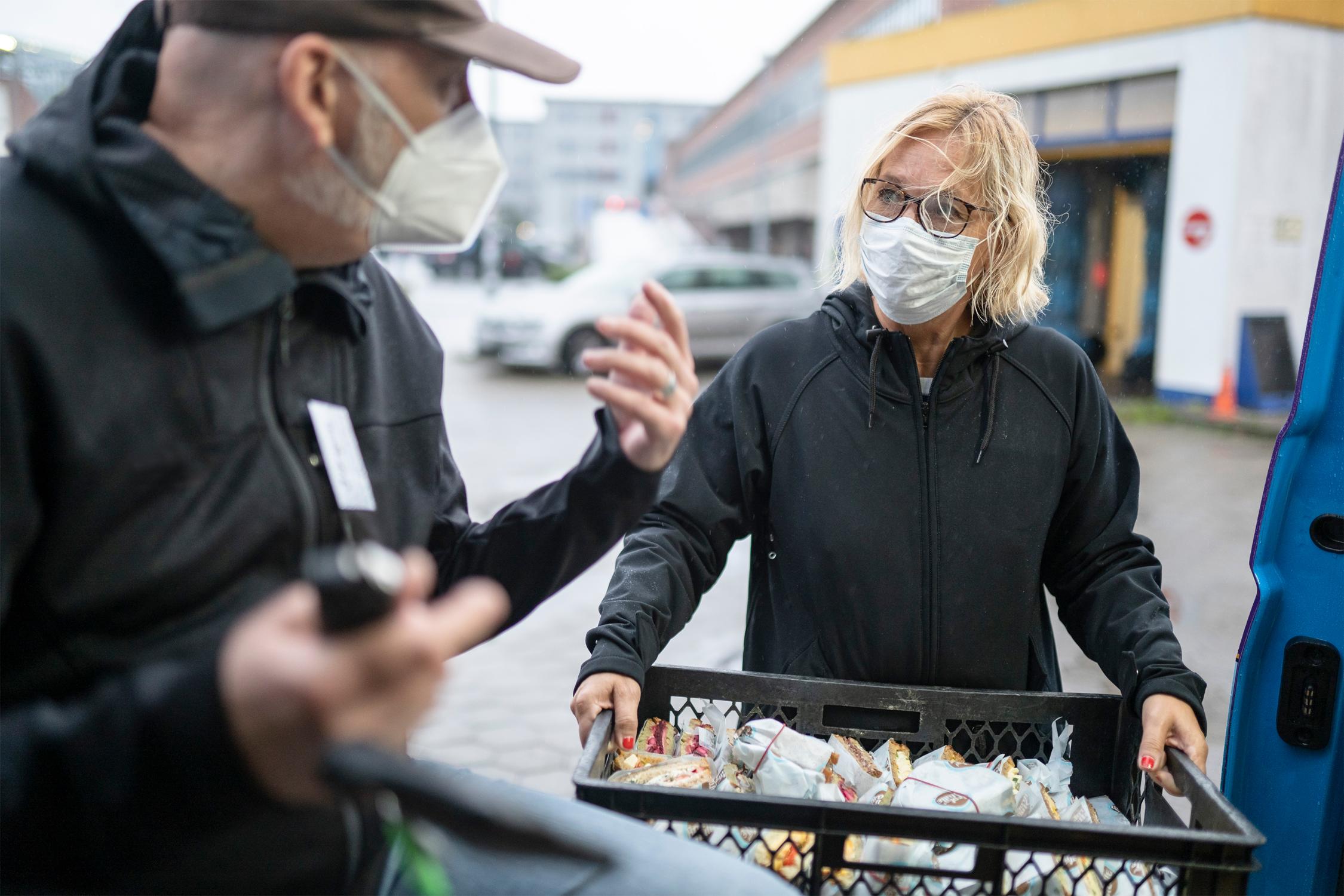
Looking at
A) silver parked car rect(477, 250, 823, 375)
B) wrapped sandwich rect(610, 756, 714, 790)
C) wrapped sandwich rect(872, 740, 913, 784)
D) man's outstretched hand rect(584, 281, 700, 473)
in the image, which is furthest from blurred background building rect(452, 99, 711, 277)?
man's outstretched hand rect(584, 281, 700, 473)

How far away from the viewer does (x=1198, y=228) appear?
1229cm

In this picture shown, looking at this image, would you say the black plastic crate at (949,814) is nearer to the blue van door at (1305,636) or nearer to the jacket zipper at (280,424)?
the blue van door at (1305,636)

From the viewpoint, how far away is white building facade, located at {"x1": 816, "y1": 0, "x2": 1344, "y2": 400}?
36.1 ft

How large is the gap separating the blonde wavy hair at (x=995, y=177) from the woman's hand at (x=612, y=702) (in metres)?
1.10

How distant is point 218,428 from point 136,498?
11 centimetres

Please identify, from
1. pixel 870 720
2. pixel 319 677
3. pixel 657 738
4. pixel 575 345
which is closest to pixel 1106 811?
pixel 870 720

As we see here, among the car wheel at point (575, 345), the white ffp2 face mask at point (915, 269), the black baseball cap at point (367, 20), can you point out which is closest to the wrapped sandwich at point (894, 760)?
the white ffp2 face mask at point (915, 269)

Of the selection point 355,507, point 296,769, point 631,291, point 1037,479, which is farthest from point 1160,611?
point 631,291

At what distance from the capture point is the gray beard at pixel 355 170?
120 centimetres

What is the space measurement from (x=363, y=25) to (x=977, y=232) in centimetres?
140

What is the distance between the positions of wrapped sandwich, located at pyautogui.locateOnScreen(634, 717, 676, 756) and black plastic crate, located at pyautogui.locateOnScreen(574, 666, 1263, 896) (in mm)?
52

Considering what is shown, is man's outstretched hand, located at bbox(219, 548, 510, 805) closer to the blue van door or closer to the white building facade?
the blue van door

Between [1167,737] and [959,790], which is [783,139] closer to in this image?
[1167,737]

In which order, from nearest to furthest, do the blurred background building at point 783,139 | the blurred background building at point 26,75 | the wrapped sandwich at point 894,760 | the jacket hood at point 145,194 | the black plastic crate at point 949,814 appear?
the jacket hood at point 145,194 → the black plastic crate at point 949,814 → the wrapped sandwich at point 894,760 → the blurred background building at point 26,75 → the blurred background building at point 783,139
